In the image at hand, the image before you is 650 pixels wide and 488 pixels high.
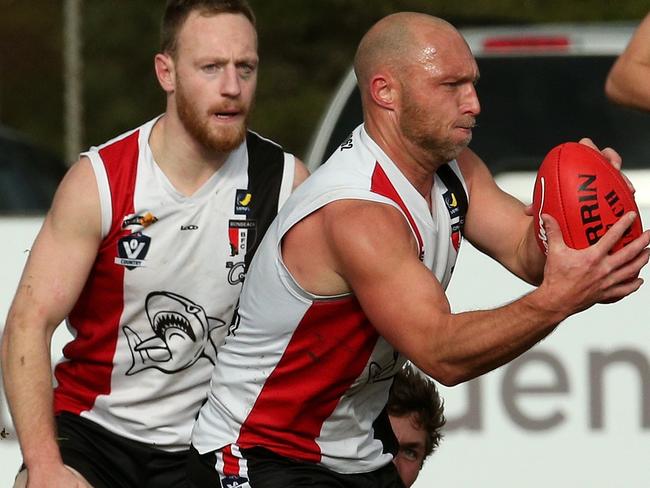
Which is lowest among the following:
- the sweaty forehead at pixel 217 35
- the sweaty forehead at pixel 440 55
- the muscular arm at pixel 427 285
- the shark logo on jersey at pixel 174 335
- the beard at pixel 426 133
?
the shark logo on jersey at pixel 174 335

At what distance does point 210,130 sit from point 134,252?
0.46 meters

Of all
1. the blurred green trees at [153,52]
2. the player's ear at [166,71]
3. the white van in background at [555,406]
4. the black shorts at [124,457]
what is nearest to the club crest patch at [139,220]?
the player's ear at [166,71]

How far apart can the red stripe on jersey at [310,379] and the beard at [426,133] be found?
0.48m

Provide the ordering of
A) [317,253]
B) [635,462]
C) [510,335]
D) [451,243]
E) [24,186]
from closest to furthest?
1. [510,335]
2. [317,253]
3. [451,243]
4. [635,462]
5. [24,186]

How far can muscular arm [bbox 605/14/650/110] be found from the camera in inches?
167

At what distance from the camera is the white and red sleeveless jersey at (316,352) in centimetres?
402

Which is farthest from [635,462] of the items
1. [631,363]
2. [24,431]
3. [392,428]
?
[24,431]

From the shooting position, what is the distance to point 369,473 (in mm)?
4328

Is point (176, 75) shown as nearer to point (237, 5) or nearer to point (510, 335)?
point (237, 5)

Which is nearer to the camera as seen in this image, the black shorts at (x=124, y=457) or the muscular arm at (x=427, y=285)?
the muscular arm at (x=427, y=285)

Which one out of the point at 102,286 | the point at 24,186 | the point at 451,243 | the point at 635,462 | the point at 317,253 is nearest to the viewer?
the point at 317,253

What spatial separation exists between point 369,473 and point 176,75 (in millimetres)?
1439

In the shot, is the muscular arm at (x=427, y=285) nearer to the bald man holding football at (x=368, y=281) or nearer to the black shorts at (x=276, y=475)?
the bald man holding football at (x=368, y=281)

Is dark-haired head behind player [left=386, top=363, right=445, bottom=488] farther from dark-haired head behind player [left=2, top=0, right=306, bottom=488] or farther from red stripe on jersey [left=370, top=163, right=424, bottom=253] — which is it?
red stripe on jersey [left=370, top=163, right=424, bottom=253]
